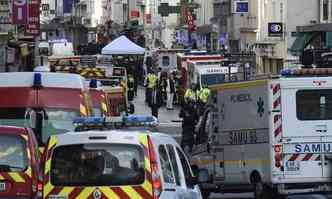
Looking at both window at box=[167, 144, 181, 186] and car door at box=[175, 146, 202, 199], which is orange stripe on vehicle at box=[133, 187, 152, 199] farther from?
window at box=[167, 144, 181, 186]

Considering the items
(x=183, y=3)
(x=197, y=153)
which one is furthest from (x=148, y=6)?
(x=197, y=153)

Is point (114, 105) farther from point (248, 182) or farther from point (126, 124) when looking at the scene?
point (126, 124)

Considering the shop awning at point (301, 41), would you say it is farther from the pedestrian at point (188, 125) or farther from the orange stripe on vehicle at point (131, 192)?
the orange stripe on vehicle at point (131, 192)

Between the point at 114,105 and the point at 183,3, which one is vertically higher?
the point at 183,3

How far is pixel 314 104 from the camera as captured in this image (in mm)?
16734

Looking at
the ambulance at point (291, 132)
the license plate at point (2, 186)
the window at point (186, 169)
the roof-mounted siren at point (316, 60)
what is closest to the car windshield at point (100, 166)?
the window at point (186, 169)

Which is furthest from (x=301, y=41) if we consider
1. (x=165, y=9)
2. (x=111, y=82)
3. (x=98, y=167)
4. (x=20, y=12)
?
(x=98, y=167)

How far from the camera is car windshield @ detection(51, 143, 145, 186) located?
31.7ft

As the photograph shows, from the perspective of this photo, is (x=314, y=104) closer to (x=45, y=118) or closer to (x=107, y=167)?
(x=45, y=118)

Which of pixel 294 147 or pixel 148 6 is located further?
pixel 148 6

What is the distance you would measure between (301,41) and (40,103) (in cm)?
3193

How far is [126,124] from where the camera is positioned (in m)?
11.2

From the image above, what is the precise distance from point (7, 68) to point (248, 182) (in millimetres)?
30861

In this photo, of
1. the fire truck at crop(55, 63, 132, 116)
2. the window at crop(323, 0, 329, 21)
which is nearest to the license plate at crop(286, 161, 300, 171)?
the fire truck at crop(55, 63, 132, 116)
